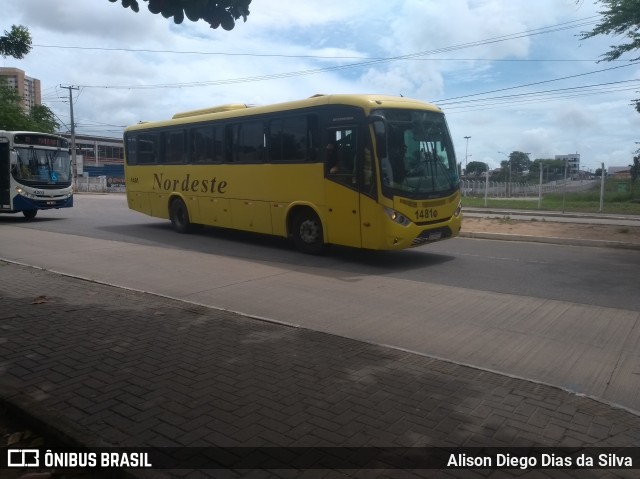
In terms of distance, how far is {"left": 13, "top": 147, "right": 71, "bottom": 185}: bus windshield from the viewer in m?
18.9

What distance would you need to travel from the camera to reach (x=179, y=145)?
15.5 metres

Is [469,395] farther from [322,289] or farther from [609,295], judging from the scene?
[609,295]

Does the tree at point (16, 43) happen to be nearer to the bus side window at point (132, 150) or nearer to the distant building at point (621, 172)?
the bus side window at point (132, 150)

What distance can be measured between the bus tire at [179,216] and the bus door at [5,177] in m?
6.96

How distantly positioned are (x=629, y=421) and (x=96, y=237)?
14139 millimetres

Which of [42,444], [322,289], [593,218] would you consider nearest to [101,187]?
[593,218]

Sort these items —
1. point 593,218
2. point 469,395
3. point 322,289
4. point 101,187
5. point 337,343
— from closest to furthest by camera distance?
point 469,395 < point 337,343 < point 322,289 < point 593,218 < point 101,187

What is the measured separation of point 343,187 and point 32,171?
13.7 meters

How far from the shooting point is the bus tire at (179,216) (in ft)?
51.6

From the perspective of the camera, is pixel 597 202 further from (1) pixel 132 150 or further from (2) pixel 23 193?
(2) pixel 23 193

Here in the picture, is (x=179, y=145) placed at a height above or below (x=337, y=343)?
above

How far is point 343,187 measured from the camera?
10.8 m

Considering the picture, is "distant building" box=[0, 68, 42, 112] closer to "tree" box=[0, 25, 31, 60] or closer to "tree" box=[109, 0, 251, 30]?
"tree" box=[0, 25, 31, 60]

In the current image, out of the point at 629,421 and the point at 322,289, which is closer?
the point at 629,421
